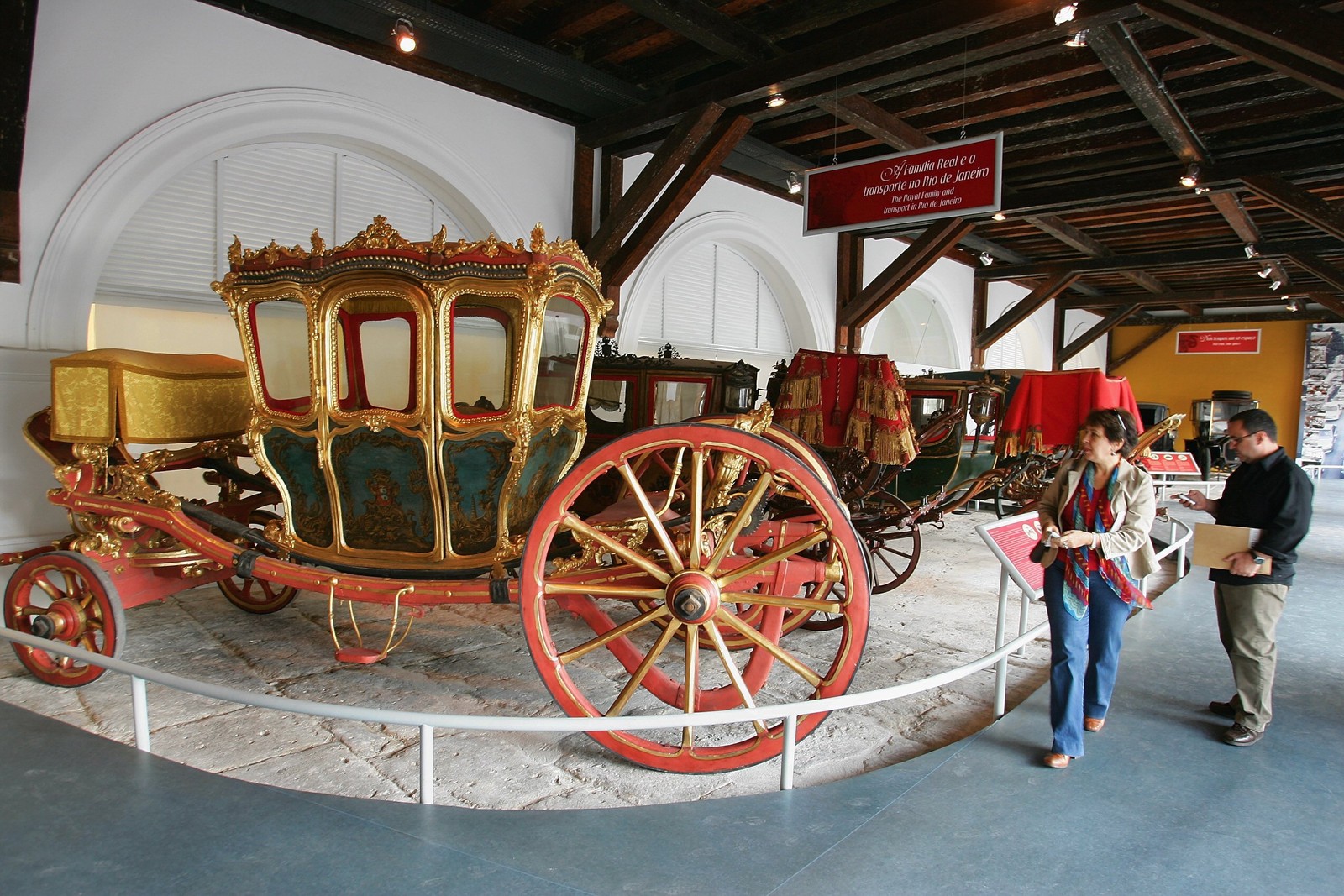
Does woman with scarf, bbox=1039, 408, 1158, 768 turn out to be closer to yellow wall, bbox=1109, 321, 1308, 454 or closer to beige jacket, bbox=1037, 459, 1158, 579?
beige jacket, bbox=1037, 459, 1158, 579

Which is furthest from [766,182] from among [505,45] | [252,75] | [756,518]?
[756,518]

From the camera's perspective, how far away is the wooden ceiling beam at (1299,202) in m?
7.25

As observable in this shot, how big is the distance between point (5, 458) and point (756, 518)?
3.98 meters

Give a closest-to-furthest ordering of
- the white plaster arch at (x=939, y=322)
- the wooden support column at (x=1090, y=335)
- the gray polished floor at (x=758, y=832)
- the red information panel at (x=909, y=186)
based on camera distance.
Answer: the gray polished floor at (x=758, y=832)
the red information panel at (x=909, y=186)
the white plaster arch at (x=939, y=322)
the wooden support column at (x=1090, y=335)

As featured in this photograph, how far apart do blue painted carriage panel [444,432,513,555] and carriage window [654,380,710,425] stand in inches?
80.4

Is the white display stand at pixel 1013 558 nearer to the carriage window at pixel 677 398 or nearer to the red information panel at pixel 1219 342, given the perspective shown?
the carriage window at pixel 677 398

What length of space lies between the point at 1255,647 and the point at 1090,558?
82 cm

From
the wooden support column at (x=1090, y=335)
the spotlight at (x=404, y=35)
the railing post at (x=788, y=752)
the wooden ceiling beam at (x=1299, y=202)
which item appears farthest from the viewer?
the wooden support column at (x=1090, y=335)

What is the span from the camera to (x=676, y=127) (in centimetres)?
619

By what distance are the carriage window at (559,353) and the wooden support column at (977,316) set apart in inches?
431

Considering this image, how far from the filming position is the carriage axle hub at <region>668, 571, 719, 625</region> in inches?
104

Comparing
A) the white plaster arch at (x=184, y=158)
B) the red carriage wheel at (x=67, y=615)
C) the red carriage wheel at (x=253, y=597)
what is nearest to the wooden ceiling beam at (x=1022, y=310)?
the white plaster arch at (x=184, y=158)

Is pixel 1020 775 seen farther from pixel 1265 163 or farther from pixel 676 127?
pixel 1265 163

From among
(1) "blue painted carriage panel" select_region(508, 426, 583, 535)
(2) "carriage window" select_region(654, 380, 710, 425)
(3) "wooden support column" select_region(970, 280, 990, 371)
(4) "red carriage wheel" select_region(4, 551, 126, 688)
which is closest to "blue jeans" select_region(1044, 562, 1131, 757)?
(1) "blue painted carriage panel" select_region(508, 426, 583, 535)
